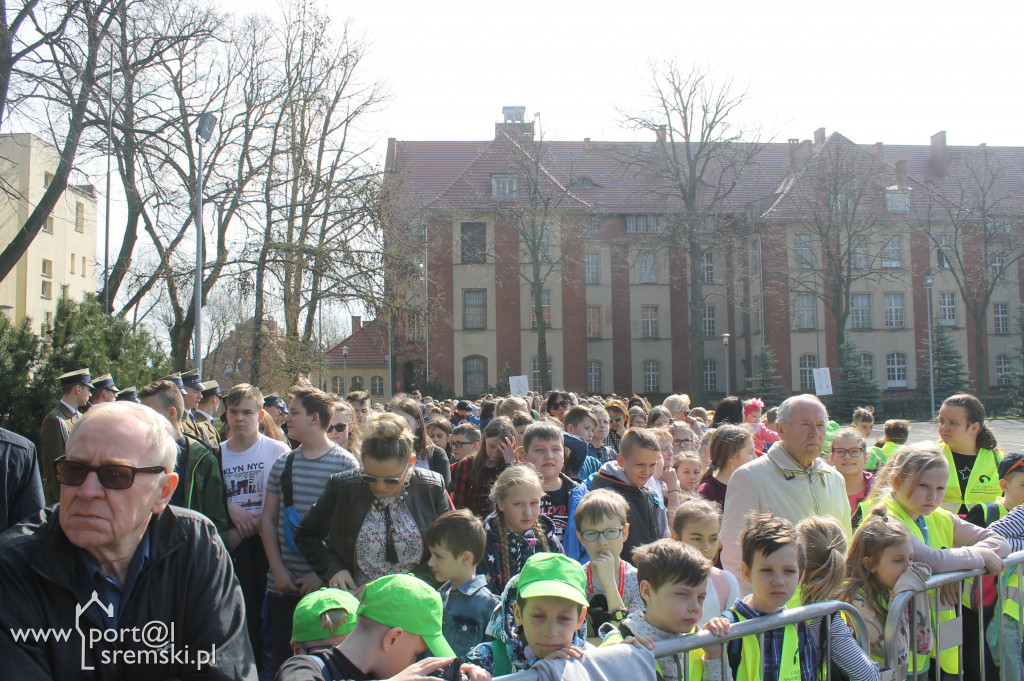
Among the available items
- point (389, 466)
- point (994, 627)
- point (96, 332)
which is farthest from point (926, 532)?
point (96, 332)

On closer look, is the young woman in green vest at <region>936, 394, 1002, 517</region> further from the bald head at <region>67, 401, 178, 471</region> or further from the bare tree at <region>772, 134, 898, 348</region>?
the bare tree at <region>772, 134, 898, 348</region>

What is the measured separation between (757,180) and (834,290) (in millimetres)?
13460

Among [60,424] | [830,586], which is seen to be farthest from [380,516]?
[60,424]

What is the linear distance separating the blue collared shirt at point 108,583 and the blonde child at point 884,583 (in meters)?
3.43

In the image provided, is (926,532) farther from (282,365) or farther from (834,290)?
(834,290)

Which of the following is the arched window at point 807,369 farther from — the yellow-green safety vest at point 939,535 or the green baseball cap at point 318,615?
the green baseball cap at point 318,615

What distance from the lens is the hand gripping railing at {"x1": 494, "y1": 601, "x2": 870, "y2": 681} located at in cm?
320

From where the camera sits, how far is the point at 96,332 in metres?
12.9

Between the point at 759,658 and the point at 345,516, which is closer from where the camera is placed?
the point at 759,658

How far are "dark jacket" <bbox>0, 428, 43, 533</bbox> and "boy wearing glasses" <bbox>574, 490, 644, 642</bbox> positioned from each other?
109 inches

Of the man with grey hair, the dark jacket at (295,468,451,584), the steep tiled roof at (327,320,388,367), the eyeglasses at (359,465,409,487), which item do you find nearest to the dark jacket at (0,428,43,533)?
the dark jacket at (295,468,451,584)

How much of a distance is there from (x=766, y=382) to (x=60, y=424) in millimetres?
43447

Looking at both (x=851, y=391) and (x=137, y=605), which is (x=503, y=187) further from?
(x=137, y=605)

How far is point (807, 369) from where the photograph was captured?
1970 inches
